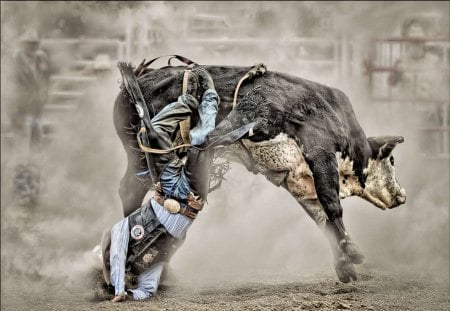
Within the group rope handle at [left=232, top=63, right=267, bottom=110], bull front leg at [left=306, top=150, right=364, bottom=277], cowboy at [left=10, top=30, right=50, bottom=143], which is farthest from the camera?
cowboy at [left=10, top=30, right=50, bottom=143]

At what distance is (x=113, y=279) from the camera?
5.88m

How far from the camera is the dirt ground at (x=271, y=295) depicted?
221 inches

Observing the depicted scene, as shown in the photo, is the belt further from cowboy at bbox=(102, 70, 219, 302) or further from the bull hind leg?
the bull hind leg

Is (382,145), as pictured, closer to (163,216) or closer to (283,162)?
(283,162)

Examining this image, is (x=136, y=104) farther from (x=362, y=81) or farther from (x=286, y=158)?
(x=362, y=81)

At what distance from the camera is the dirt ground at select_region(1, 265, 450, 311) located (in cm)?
562

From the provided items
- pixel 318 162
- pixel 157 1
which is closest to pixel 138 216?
pixel 318 162

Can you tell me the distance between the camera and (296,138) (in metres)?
6.05

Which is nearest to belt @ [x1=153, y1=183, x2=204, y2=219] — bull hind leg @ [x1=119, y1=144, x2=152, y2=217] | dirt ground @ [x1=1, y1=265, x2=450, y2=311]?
bull hind leg @ [x1=119, y1=144, x2=152, y2=217]

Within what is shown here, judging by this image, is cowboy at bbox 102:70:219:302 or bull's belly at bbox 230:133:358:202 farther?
bull's belly at bbox 230:133:358:202

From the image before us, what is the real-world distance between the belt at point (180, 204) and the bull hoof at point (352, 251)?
1.10 m

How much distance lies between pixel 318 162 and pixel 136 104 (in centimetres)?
145

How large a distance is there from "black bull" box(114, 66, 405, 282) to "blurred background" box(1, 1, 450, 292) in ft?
5.91

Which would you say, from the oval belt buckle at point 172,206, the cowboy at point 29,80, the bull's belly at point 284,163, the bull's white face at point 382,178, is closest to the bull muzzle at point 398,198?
the bull's white face at point 382,178
